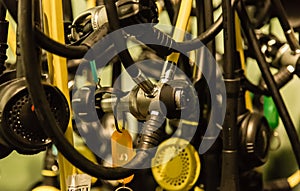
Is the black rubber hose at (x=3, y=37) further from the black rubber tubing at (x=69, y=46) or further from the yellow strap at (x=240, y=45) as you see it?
the yellow strap at (x=240, y=45)

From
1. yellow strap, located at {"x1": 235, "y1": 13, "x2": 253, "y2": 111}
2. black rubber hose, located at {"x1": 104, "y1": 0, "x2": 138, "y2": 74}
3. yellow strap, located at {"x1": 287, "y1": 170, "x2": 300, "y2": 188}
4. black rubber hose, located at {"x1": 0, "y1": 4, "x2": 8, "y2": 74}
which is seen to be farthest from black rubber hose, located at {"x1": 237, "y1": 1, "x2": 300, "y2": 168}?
black rubber hose, located at {"x1": 0, "y1": 4, "x2": 8, "y2": 74}

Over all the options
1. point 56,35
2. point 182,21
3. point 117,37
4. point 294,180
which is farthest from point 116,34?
point 294,180

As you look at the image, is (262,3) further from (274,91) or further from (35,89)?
(35,89)

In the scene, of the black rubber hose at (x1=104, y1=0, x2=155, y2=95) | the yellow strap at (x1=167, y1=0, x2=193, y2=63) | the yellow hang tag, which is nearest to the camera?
the black rubber hose at (x1=104, y1=0, x2=155, y2=95)

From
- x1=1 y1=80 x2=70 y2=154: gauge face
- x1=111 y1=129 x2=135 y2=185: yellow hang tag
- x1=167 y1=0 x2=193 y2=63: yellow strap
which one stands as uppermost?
x1=167 y1=0 x2=193 y2=63: yellow strap

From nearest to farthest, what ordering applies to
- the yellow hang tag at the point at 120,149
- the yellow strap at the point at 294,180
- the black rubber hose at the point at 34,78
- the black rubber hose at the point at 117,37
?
the black rubber hose at the point at 34,78 → the black rubber hose at the point at 117,37 → the yellow hang tag at the point at 120,149 → the yellow strap at the point at 294,180

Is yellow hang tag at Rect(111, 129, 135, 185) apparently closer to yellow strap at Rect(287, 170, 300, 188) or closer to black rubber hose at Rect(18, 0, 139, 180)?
black rubber hose at Rect(18, 0, 139, 180)

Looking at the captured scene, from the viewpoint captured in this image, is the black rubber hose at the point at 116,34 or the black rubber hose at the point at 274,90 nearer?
the black rubber hose at the point at 116,34

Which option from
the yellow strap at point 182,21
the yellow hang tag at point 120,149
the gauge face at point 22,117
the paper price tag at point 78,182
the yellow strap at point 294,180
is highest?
the yellow strap at point 182,21

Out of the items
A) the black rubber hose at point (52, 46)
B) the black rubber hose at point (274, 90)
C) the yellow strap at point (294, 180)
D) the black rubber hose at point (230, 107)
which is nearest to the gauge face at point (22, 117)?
the black rubber hose at point (52, 46)

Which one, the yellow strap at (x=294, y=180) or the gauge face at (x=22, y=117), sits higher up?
the gauge face at (x=22, y=117)

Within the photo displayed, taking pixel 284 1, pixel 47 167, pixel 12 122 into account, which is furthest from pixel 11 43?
A: pixel 284 1

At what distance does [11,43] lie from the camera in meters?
1.03

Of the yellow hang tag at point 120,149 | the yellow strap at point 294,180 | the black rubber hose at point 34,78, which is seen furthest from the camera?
the yellow strap at point 294,180
